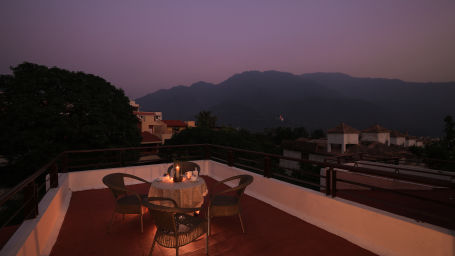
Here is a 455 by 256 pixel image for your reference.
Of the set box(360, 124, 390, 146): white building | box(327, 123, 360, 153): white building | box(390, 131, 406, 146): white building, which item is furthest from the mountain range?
box(327, 123, 360, 153): white building

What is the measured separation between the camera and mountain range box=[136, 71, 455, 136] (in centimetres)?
11119

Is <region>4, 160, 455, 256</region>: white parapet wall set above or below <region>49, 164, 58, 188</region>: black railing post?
below

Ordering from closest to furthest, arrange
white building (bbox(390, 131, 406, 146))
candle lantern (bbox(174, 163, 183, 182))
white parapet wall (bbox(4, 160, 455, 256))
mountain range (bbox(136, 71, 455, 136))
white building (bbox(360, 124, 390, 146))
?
1. white parapet wall (bbox(4, 160, 455, 256))
2. candle lantern (bbox(174, 163, 183, 182))
3. white building (bbox(360, 124, 390, 146))
4. white building (bbox(390, 131, 406, 146))
5. mountain range (bbox(136, 71, 455, 136))

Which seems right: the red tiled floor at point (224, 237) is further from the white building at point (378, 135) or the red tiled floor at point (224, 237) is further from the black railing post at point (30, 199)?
the white building at point (378, 135)

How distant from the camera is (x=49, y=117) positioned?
11.5m

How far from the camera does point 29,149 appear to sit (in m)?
11.5

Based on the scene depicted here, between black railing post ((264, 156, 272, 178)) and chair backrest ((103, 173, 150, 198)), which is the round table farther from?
black railing post ((264, 156, 272, 178))

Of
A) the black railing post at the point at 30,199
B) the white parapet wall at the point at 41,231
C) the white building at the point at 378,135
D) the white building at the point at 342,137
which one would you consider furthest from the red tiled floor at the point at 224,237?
the white building at the point at 378,135

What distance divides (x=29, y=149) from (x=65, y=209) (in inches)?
431

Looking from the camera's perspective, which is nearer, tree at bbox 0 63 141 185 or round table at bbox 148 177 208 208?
round table at bbox 148 177 208 208

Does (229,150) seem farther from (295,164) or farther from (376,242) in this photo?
(295,164)

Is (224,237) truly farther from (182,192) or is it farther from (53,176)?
(53,176)

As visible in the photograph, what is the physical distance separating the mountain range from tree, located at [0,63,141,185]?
97783 mm

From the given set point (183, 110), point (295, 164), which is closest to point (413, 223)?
point (295, 164)
